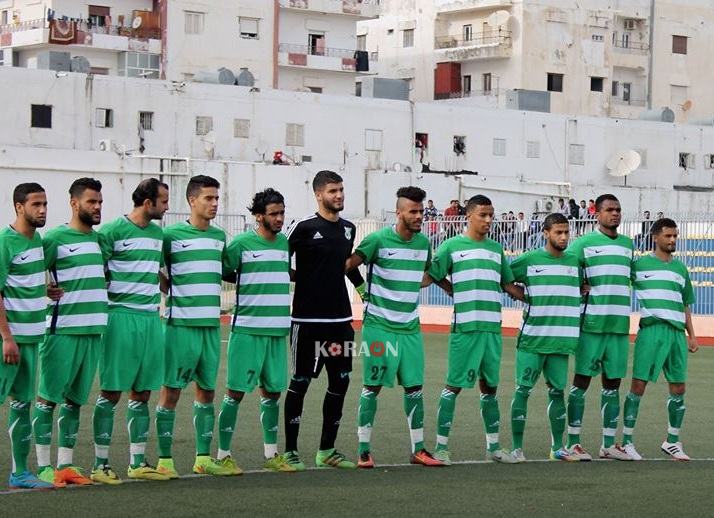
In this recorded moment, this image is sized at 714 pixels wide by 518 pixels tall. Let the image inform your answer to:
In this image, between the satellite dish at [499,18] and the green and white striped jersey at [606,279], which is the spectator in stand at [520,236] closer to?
the green and white striped jersey at [606,279]

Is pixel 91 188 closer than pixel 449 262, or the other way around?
pixel 91 188

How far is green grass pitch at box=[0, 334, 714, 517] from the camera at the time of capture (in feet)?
32.5

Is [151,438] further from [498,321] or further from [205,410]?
[498,321]

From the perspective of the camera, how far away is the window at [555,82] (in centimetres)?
7225

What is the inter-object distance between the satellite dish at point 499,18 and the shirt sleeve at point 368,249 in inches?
2340

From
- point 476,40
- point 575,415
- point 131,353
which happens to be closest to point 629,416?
point 575,415

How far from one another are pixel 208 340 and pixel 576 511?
10.2 feet

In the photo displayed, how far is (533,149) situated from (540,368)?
1900 inches

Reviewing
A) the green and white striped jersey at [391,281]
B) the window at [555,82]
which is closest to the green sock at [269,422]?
the green and white striped jersey at [391,281]

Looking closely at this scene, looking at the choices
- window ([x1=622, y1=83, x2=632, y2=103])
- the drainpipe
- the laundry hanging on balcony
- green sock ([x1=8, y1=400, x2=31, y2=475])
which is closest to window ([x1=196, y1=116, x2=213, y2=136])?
the laundry hanging on balcony

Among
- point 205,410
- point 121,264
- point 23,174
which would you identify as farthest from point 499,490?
point 23,174

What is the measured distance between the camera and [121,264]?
11.1 metres

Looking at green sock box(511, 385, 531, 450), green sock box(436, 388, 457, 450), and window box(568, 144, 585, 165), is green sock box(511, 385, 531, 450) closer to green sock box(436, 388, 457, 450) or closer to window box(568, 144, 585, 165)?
green sock box(436, 388, 457, 450)

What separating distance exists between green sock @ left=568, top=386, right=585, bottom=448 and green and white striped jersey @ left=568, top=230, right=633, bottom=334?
1.81 ft
